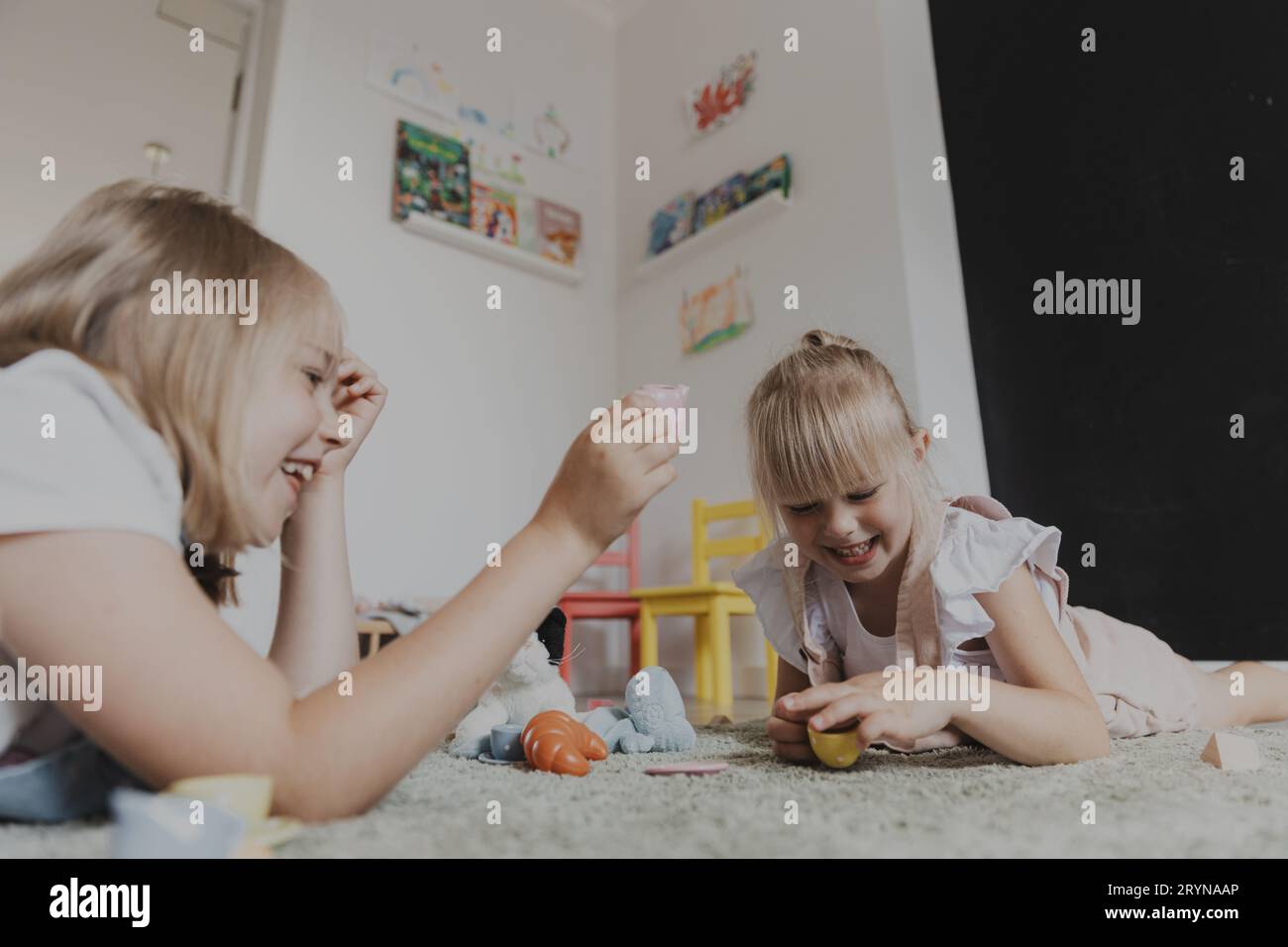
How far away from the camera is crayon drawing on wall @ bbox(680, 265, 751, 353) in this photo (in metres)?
2.44

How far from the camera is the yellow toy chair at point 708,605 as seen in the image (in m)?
2.00

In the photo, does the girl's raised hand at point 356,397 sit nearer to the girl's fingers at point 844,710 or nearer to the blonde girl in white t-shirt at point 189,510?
the blonde girl in white t-shirt at point 189,510

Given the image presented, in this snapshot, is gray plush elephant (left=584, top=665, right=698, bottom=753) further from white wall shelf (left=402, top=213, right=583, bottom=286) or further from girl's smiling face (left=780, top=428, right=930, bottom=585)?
white wall shelf (left=402, top=213, right=583, bottom=286)

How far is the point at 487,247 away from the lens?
2652 mm

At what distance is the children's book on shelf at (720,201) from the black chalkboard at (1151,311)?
788mm

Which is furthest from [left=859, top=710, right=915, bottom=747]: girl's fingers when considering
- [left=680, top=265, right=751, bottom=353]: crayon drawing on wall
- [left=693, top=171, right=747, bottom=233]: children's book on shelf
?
[left=693, top=171, right=747, bottom=233]: children's book on shelf

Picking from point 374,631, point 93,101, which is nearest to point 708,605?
point 374,631

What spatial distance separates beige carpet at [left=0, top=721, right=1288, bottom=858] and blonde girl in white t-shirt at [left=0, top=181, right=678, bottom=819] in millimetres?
57

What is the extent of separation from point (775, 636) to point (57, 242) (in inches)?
35.2

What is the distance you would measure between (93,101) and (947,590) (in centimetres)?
344

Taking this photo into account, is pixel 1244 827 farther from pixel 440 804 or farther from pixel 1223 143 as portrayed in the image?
pixel 1223 143
